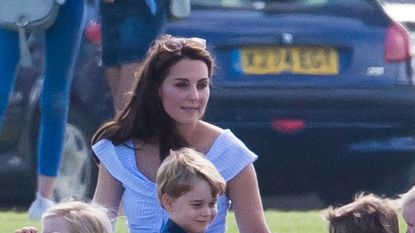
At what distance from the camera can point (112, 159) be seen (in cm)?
554

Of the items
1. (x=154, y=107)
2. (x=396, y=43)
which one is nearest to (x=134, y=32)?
(x=396, y=43)

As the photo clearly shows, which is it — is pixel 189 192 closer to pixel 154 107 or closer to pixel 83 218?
pixel 83 218

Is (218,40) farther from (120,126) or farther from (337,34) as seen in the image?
(120,126)

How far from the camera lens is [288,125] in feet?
31.7

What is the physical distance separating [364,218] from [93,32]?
4844mm

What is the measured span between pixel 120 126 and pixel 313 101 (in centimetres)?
415

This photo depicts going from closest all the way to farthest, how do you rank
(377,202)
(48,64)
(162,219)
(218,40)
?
(377,202)
(162,219)
(48,64)
(218,40)

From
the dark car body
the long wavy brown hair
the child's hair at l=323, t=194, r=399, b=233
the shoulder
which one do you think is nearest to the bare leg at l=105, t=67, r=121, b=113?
the dark car body

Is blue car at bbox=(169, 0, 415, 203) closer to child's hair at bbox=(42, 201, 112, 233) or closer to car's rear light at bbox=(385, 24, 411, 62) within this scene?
car's rear light at bbox=(385, 24, 411, 62)

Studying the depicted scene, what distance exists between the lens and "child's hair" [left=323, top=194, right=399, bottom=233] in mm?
4695

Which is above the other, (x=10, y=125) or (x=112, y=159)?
(x=112, y=159)

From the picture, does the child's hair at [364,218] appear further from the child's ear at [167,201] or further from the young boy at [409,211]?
the child's ear at [167,201]

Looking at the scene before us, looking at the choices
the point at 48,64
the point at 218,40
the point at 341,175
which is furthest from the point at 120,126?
the point at 341,175

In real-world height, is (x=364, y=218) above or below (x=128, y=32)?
above
